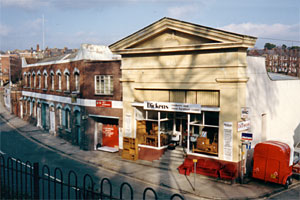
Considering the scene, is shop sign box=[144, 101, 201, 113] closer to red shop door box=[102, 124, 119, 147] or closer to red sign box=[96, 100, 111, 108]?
red sign box=[96, 100, 111, 108]

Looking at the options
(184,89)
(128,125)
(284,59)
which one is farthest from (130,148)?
(284,59)

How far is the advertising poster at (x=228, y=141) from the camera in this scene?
17.3m

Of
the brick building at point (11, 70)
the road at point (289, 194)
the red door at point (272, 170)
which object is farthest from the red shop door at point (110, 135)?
the brick building at point (11, 70)

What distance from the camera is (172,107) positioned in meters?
19.6

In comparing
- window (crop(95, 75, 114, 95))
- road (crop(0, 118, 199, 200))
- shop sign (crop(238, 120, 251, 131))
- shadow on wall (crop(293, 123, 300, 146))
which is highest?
window (crop(95, 75, 114, 95))

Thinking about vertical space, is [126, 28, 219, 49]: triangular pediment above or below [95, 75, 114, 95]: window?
above

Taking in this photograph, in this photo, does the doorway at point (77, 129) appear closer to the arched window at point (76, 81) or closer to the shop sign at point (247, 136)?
the arched window at point (76, 81)

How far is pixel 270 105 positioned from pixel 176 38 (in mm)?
7761

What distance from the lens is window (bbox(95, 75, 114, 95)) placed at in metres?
23.8

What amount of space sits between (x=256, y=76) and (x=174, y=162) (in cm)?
743

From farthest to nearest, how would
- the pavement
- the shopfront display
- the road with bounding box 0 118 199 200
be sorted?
the shopfront display < the road with bounding box 0 118 199 200 < the pavement

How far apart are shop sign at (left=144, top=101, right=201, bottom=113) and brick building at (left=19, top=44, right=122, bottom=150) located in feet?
10.6

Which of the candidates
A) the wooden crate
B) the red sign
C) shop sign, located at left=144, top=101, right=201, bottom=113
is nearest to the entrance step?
the wooden crate

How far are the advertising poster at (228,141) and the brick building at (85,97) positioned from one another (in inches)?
341
